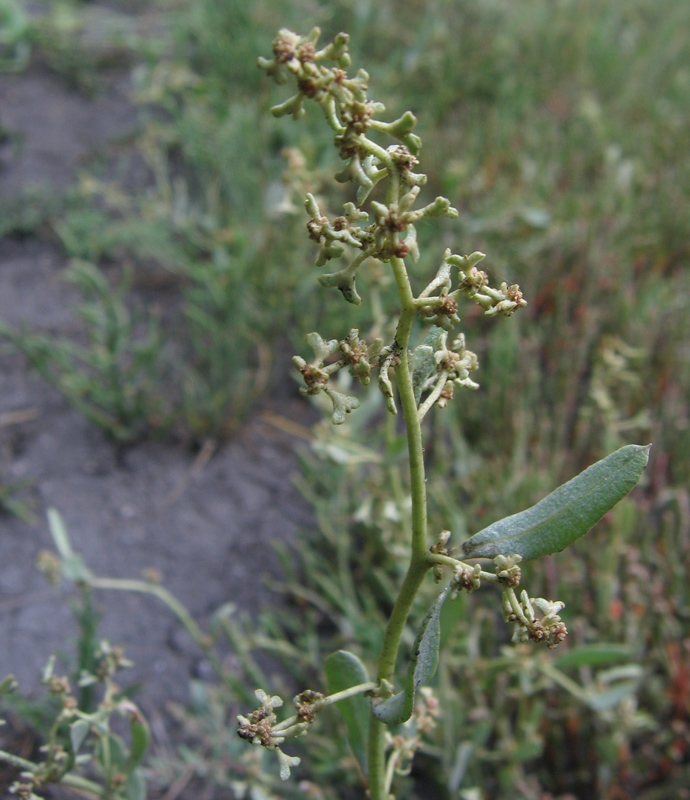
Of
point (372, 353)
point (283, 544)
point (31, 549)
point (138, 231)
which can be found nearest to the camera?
point (372, 353)

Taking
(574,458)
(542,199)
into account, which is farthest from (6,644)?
(542,199)

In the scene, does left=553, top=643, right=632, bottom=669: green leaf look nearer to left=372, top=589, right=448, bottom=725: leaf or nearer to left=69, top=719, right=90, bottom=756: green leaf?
left=372, top=589, right=448, bottom=725: leaf

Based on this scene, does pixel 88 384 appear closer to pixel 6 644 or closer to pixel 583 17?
pixel 6 644

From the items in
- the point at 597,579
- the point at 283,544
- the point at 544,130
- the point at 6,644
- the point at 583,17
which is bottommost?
the point at 6,644

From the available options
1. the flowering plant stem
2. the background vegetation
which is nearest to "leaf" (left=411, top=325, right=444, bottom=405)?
the flowering plant stem

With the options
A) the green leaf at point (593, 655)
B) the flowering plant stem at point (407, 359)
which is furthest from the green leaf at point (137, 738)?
the green leaf at point (593, 655)
